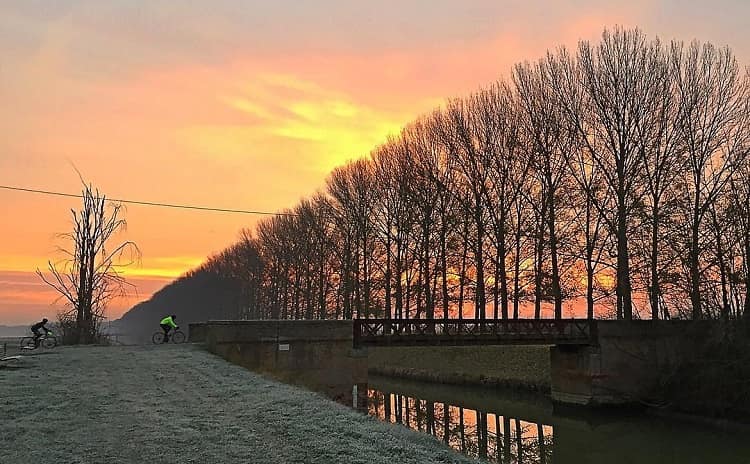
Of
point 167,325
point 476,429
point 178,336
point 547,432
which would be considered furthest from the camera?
point 178,336

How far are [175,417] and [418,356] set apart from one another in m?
31.3

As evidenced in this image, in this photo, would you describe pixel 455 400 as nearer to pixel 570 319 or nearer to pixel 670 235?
pixel 570 319

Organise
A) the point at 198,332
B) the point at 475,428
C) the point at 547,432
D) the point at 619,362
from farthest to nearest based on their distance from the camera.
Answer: the point at 619,362 → the point at 198,332 → the point at 475,428 → the point at 547,432

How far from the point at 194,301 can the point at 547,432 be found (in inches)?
3479

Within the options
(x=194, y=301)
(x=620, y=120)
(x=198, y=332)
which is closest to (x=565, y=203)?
(x=620, y=120)

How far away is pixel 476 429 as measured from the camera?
2269cm

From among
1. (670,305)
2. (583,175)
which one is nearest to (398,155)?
(583,175)

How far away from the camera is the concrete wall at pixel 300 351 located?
71.9 feet

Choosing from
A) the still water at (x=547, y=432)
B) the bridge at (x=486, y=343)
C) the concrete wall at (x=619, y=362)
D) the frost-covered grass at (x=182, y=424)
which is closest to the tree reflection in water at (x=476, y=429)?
the still water at (x=547, y=432)

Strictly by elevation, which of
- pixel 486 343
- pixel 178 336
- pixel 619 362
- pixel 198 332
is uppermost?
pixel 198 332

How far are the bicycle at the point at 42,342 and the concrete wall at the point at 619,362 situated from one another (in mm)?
21674

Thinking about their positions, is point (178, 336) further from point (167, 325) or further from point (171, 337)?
point (167, 325)

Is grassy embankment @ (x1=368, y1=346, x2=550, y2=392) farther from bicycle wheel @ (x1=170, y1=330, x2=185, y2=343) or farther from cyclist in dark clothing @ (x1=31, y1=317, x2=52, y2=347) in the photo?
cyclist in dark clothing @ (x1=31, y1=317, x2=52, y2=347)

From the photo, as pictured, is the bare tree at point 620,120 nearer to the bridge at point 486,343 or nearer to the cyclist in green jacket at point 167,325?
the bridge at point 486,343
